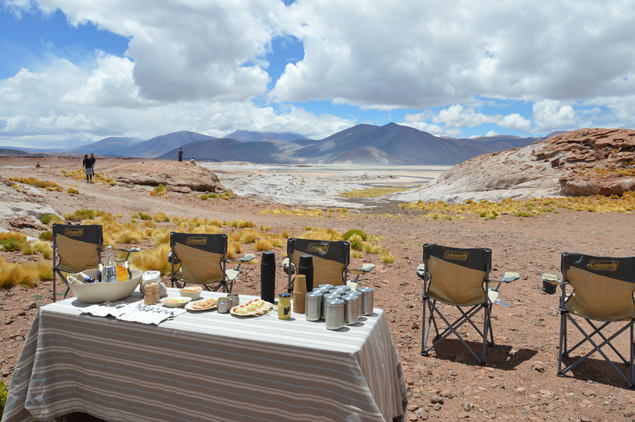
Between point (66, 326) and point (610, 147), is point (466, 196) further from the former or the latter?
point (66, 326)

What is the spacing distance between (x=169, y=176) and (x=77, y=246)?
75.6ft

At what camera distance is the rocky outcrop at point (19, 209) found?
10331 millimetres

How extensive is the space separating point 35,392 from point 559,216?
2111 centimetres

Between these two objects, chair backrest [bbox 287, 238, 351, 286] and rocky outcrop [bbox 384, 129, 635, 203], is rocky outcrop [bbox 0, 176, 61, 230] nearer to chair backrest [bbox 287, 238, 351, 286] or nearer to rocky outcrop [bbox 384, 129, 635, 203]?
chair backrest [bbox 287, 238, 351, 286]

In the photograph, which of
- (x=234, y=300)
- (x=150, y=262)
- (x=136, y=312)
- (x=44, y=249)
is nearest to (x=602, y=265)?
(x=234, y=300)

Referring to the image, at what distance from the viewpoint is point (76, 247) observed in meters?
5.15

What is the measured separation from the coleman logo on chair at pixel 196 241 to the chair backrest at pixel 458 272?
246 centimetres

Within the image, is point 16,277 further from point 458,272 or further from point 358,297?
point 458,272

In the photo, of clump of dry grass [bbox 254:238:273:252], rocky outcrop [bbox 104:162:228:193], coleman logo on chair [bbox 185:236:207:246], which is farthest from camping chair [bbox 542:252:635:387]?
rocky outcrop [bbox 104:162:228:193]

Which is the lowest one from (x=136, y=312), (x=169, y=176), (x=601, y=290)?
(x=601, y=290)

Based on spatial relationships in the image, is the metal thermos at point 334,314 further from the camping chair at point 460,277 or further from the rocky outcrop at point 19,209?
the rocky outcrop at point 19,209

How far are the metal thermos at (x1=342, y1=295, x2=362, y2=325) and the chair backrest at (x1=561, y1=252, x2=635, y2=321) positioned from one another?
232cm

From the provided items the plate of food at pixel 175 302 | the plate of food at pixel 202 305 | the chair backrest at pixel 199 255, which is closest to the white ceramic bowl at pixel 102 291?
the plate of food at pixel 175 302

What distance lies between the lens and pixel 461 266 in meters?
3.83
